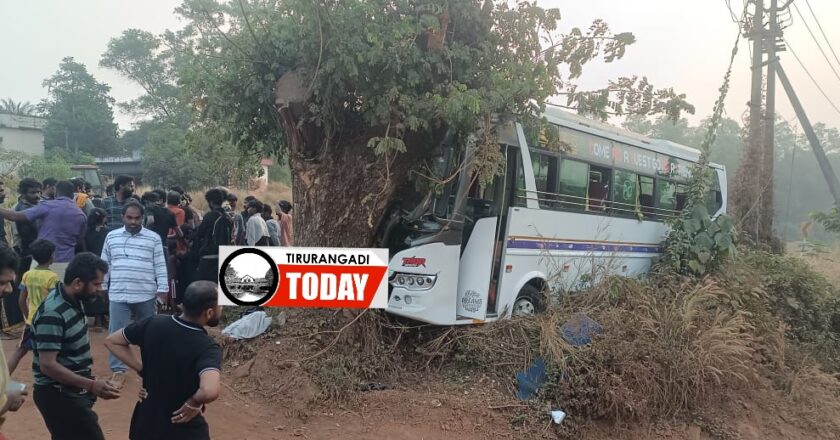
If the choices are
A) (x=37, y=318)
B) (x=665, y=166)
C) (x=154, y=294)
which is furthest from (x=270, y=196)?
→ (x=37, y=318)

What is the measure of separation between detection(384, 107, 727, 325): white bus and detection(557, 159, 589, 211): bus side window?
14mm

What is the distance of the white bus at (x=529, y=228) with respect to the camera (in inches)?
228

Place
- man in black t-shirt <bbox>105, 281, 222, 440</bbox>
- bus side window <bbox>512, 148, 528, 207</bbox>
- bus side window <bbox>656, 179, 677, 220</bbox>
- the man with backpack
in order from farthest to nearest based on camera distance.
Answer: bus side window <bbox>656, 179, 677, 220</bbox> < bus side window <bbox>512, 148, 528, 207</bbox> < the man with backpack < man in black t-shirt <bbox>105, 281, 222, 440</bbox>

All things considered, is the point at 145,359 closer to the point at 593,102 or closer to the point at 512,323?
the point at 512,323

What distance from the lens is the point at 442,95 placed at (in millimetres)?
5371

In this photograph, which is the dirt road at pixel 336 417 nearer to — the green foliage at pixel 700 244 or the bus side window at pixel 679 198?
the green foliage at pixel 700 244

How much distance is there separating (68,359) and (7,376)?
2.19 ft

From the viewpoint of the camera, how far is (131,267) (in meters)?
4.72

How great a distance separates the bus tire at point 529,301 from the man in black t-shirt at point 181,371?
15.5ft

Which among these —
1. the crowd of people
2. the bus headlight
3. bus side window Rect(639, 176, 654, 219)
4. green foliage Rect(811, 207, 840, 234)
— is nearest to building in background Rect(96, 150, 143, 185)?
the crowd of people

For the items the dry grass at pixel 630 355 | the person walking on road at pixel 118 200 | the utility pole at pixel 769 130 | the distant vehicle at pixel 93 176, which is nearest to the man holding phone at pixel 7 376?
the person walking on road at pixel 118 200

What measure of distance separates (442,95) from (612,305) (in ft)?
11.3

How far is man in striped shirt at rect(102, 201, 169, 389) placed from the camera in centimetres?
471

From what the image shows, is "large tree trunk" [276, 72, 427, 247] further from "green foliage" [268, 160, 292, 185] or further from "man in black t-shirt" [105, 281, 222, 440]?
"green foliage" [268, 160, 292, 185]
